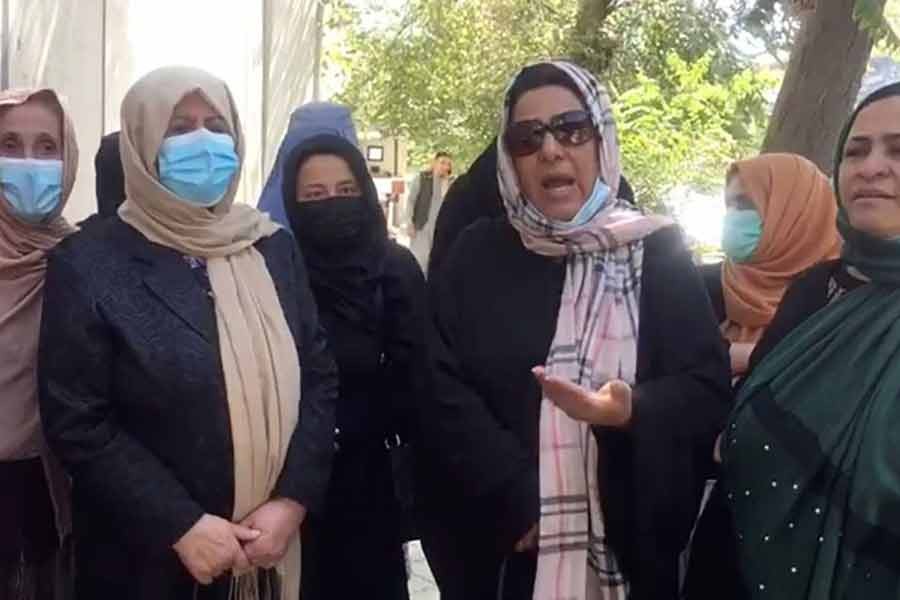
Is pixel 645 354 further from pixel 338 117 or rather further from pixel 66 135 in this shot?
pixel 66 135

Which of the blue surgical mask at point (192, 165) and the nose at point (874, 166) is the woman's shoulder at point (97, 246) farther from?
the nose at point (874, 166)

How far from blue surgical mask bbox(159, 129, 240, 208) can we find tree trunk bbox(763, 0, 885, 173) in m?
3.47

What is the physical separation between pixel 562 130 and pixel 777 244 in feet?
3.18

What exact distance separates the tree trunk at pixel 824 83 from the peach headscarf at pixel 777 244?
6.93ft

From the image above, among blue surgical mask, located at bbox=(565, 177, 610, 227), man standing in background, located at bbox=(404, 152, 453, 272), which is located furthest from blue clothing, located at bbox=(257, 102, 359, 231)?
man standing in background, located at bbox=(404, 152, 453, 272)

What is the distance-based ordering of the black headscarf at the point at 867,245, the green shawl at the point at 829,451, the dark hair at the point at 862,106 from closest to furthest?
the green shawl at the point at 829,451 < the black headscarf at the point at 867,245 < the dark hair at the point at 862,106

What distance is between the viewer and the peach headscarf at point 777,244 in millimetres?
3094

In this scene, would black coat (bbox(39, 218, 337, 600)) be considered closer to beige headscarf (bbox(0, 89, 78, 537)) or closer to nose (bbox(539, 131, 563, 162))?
beige headscarf (bbox(0, 89, 78, 537))

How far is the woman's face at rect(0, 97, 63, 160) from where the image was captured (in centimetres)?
261

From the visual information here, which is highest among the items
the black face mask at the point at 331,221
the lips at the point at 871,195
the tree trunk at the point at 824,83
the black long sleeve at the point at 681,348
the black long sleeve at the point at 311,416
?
the tree trunk at the point at 824,83

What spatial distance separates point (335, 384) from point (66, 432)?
609 millimetres

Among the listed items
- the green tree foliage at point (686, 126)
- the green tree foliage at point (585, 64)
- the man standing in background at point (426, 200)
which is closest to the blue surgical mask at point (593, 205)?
the man standing in background at point (426, 200)

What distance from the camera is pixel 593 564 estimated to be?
238cm

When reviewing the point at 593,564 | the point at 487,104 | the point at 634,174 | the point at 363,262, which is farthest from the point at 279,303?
the point at 487,104
